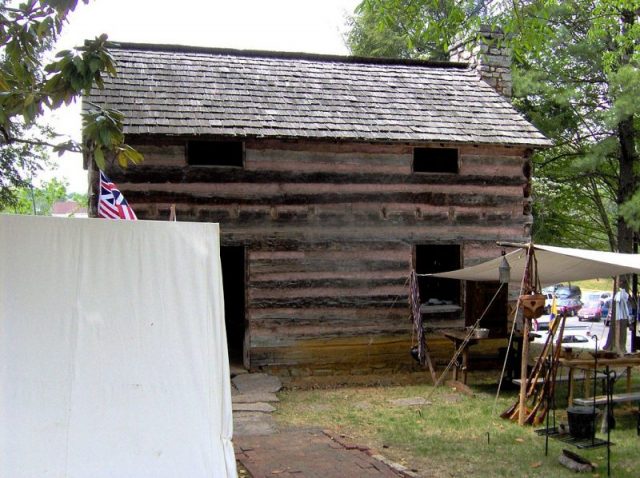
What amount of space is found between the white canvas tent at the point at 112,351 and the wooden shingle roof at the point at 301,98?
6403 mm

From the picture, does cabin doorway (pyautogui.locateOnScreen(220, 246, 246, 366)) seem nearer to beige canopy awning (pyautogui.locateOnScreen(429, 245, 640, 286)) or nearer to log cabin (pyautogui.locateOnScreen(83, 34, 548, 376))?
log cabin (pyautogui.locateOnScreen(83, 34, 548, 376))

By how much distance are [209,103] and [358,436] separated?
6186 millimetres

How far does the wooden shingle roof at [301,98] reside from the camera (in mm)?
11805

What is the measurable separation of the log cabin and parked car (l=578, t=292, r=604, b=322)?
18.3 m

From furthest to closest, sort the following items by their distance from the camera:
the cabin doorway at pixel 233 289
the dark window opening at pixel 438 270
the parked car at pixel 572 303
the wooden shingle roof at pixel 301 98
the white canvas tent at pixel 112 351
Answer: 1. the parked car at pixel 572 303
2. the cabin doorway at pixel 233 289
3. the dark window opening at pixel 438 270
4. the wooden shingle roof at pixel 301 98
5. the white canvas tent at pixel 112 351

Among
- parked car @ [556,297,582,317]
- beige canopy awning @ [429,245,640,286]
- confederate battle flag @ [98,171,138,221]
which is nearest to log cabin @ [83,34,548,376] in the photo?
beige canopy awning @ [429,245,640,286]

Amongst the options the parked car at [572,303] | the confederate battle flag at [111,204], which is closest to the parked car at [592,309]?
the parked car at [572,303]

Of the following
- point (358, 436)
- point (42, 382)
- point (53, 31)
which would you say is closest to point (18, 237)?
point (42, 382)

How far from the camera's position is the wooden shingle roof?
38.7 feet

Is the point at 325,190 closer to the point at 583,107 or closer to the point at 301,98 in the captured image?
the point at 301,98

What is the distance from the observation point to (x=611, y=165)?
68.4 ft

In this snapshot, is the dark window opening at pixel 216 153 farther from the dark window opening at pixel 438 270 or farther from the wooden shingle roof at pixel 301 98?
the dark window opening at pixel 438 270

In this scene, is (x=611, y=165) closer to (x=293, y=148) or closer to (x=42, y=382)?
(x=293, y=148)

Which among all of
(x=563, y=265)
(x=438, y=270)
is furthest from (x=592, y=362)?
(x=438, y=270)
